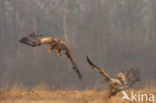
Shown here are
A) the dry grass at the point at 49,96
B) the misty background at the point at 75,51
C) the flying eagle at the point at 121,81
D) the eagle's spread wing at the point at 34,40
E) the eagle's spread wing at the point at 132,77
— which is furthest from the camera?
the misty background at the point at 75,51

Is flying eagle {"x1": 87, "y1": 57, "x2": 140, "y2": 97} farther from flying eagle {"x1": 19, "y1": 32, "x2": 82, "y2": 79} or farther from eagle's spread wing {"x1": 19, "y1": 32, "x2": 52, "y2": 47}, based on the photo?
eagle's spread wing {"x1": 19, "y1": 32, "x2": 52, "y2": 47}

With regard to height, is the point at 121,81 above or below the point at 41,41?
below

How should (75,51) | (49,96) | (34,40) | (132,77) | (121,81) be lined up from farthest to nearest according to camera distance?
(75,51), (49,96), (132,77), (121,81), (34,40)

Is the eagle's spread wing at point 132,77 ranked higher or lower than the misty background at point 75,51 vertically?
higher

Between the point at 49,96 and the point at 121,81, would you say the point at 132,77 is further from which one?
the point at 49,96

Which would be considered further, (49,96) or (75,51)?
(75,51)

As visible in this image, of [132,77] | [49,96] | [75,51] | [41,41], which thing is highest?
[41,41]

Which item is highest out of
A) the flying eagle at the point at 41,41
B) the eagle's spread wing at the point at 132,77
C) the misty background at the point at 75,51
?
the flying eagle at the point at 41,41

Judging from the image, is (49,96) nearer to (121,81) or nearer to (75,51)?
(121,81)

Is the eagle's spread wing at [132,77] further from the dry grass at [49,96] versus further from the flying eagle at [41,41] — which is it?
the flying eagle at [41,41]

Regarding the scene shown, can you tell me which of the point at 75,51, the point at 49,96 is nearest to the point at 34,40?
the point at 49,96

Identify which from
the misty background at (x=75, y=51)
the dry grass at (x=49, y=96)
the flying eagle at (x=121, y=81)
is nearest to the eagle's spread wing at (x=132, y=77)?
the flying eagle at (x=121, y=81)

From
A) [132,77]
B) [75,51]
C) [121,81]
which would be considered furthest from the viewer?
[75,51]

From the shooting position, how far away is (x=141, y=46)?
30.2m
